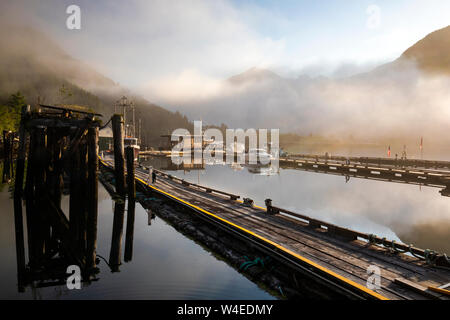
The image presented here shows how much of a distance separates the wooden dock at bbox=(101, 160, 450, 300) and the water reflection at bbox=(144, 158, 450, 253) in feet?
25.3

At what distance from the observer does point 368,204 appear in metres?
27.0

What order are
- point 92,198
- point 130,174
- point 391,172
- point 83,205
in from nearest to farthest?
point 83,205 → point 92,198 → point 130,174 → point 391,172

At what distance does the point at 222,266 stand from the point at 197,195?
11.0 meters

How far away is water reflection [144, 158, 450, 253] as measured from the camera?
18344 mm

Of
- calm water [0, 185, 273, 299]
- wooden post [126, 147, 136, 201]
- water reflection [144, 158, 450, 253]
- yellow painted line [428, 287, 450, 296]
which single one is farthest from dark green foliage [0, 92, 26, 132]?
yellow painted line [428, 287, 450, 296]

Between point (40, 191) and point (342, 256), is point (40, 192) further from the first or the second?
point (342, 256)

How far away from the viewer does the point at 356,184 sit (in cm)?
3731

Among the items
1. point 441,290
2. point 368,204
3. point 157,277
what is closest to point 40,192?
point 157,277

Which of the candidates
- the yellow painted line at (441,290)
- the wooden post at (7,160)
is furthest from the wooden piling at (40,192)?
the wooden post at (7,160)

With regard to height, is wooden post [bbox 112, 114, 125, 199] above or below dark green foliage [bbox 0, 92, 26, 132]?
below

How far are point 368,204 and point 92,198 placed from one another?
88.7 feet

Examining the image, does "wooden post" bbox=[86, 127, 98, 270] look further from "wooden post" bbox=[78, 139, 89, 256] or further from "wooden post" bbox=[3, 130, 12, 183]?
"wooden post" bbox=[3, 130, 12, 183]
